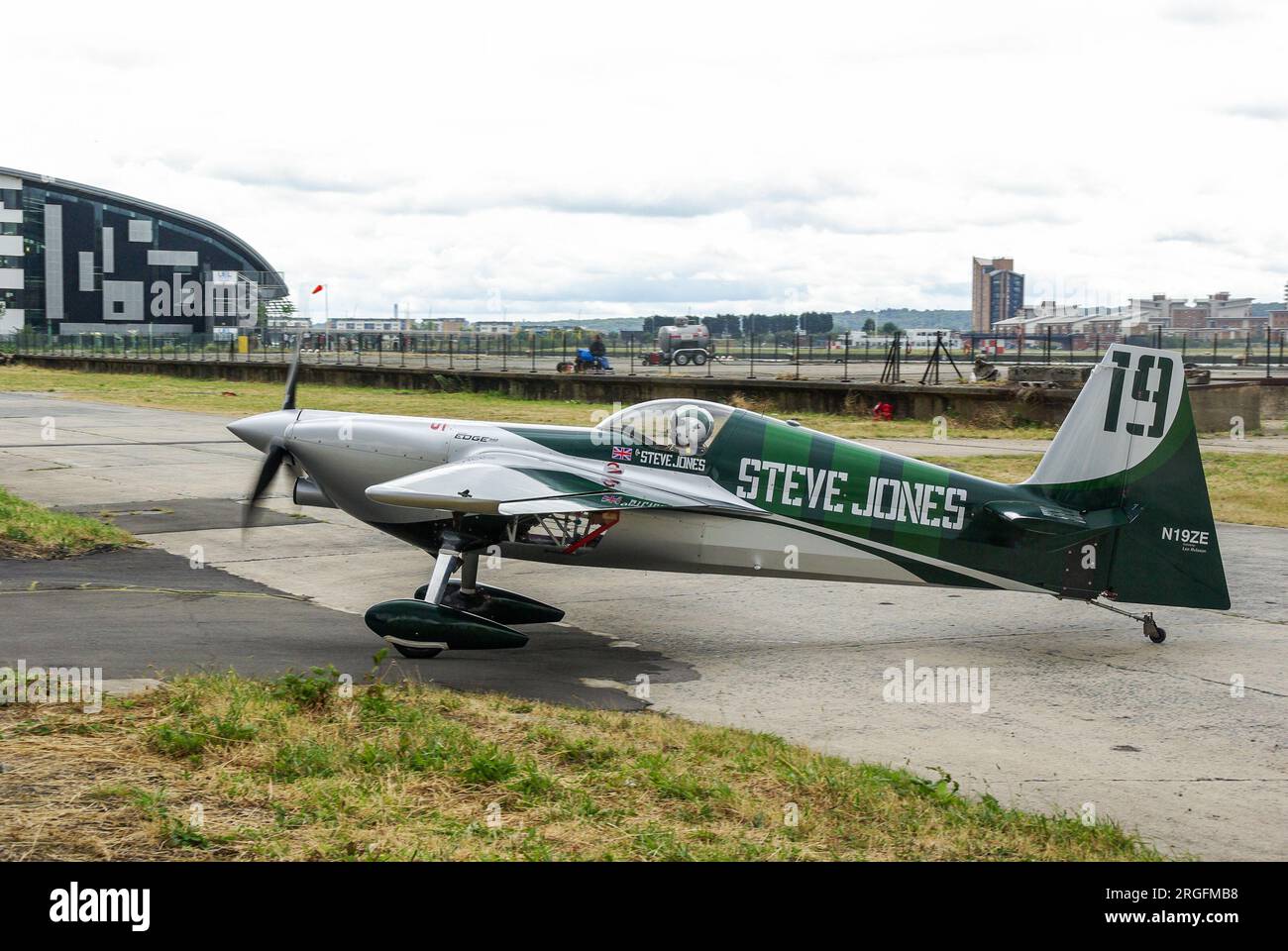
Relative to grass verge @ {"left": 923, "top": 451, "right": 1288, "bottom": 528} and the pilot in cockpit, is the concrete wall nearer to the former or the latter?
grass verge @ {"left": 923, "top": 451, "right": 1288, "bottom": 528}

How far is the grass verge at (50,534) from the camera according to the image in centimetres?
1611

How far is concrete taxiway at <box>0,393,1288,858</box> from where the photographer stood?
8945mm

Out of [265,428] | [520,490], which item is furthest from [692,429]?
[265,428]

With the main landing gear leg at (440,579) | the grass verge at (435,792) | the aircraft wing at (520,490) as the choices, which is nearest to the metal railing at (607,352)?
the aircraft wing at (520,490)

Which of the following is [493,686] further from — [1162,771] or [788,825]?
[1162,771]

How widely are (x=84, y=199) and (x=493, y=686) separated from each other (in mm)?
135540

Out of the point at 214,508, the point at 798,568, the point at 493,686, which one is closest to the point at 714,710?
the point at 493,686

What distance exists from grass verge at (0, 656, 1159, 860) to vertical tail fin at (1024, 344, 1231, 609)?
17.6 ft

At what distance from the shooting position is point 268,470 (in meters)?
13.6

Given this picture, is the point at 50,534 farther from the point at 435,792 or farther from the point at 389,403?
the point at 389,403

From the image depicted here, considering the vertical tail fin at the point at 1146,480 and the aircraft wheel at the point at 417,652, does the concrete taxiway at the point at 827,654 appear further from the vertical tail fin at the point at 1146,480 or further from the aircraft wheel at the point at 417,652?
the vertical tail fin at the point at 1146,480

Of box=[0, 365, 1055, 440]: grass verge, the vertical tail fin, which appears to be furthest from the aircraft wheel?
box=[0, 365, 1055, 440]: grass verge

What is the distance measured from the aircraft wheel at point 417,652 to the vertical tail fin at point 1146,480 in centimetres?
648
